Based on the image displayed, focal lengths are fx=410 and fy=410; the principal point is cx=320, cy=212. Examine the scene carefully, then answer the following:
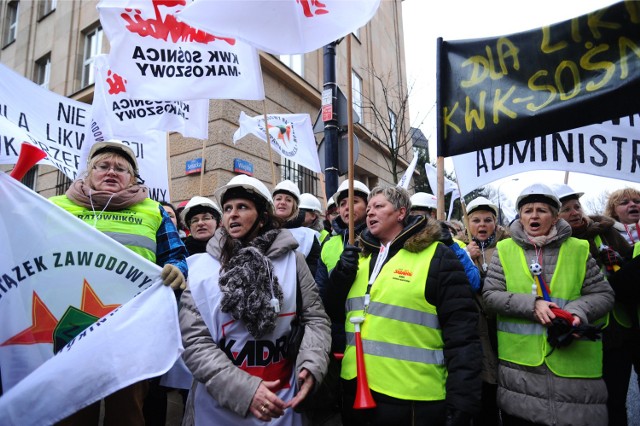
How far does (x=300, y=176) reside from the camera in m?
10.2

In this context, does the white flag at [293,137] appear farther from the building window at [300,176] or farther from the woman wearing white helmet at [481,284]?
the building window at [300,176]

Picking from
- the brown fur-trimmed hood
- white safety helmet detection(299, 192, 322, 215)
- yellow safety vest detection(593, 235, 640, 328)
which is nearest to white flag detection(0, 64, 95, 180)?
white safety helmet detection(299, 192, 322, 215)

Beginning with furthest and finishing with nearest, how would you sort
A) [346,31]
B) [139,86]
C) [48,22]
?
[48,22]
[139,86]
[346,31]

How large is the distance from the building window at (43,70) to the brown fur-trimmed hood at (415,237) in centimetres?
1408

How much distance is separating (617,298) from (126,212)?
3.35m

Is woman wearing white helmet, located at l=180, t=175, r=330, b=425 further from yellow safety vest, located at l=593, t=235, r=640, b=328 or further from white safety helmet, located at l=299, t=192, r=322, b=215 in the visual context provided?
white safety helmet, located at l=299, t=192, r=322, b=215

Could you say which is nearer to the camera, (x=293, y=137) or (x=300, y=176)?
(x=293, y=137)

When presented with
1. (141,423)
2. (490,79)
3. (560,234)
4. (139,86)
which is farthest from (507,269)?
(139,86)

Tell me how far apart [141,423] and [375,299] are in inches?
55.1

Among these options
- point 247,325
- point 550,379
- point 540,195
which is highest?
point 540,195

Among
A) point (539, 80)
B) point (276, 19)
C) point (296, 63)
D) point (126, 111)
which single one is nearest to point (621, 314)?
point (539, 80)

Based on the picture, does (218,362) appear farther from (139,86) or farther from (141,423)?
(139,86)

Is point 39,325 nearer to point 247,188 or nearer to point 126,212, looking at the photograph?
point 126,212

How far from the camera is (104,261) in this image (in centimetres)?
208
